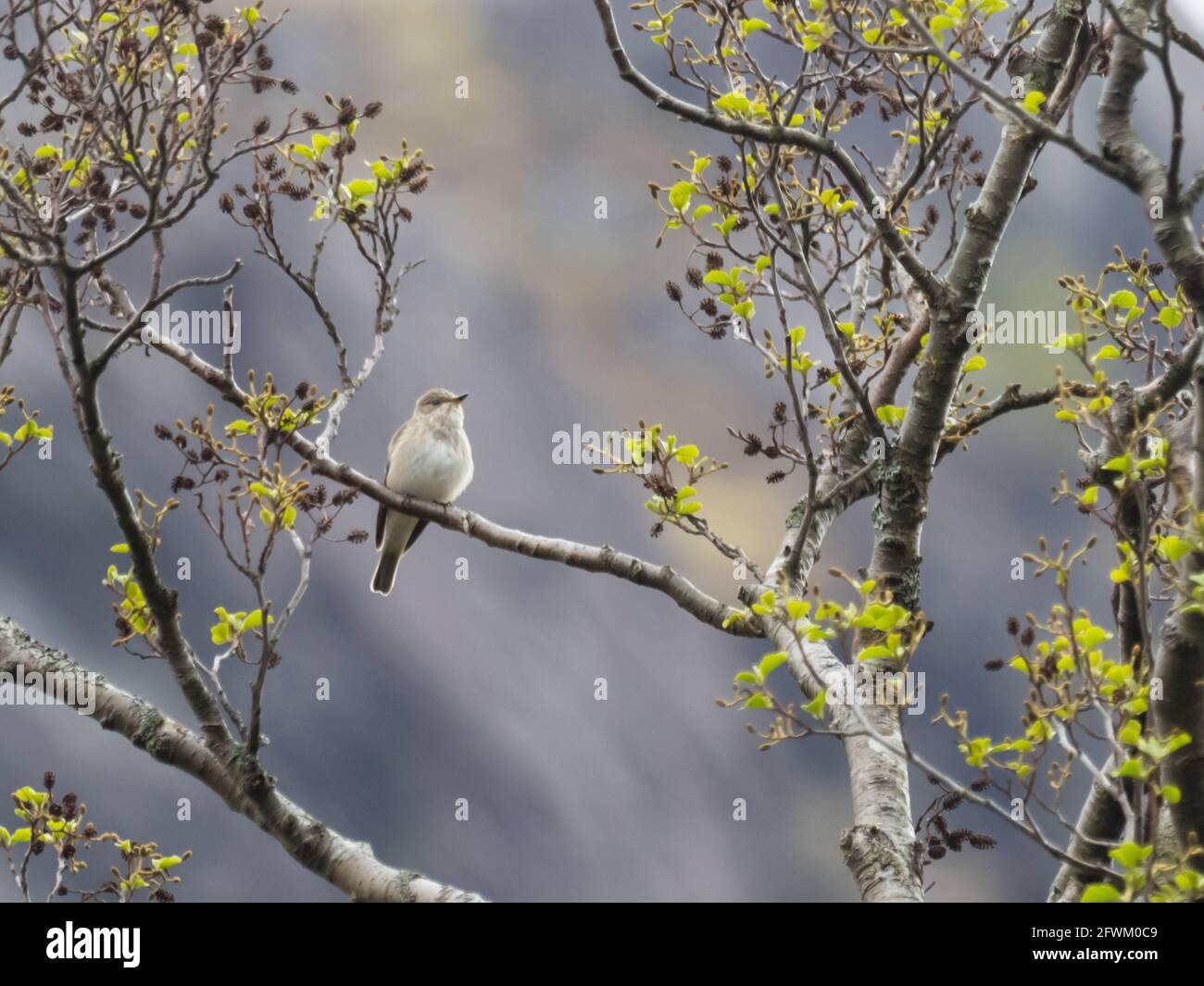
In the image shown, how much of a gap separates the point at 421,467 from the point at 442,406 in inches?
37.4

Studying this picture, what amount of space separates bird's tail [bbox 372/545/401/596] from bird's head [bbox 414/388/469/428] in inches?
42.7

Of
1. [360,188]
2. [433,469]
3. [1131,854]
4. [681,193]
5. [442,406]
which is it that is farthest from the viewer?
[442,406]

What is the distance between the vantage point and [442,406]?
880 centimetres

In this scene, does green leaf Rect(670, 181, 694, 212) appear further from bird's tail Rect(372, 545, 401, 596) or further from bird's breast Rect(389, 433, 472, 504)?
bird's tail Rect(372, 545, 401, 596)

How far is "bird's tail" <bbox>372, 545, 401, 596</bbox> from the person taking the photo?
8742 mm

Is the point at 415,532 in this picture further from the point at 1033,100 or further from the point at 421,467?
the point at 1033,100

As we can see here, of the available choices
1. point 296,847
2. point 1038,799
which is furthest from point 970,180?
point 296,847

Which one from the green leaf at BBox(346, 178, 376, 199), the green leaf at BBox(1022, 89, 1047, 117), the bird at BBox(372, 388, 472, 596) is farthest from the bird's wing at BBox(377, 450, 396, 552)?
the green leaf at BBox(1022, 89, 1047, 117)

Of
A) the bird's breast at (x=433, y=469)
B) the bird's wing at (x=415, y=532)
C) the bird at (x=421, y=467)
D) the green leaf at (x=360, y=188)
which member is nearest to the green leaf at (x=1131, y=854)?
the green leaf at (x=360, y=188)

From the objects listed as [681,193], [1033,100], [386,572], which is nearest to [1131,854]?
[1033,100]
